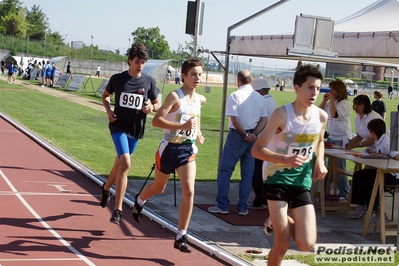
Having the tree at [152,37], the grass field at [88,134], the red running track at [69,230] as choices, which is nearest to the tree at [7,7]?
the tree at [152,37]

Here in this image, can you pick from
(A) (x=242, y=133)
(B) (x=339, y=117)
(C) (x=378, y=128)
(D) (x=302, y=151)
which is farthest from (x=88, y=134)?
(D) (x=302, y=151)

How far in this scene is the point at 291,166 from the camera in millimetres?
6043

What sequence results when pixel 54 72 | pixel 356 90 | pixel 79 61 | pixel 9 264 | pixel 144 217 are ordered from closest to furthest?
pixel 9 264 < pixel 144 217 < pixel 54 72 < pixel 356 90 < pixel 79 61

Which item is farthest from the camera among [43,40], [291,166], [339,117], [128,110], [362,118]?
[43,40]

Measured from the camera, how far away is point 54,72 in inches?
1981

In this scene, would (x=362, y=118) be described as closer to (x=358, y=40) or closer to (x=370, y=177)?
(x=370, y=177)

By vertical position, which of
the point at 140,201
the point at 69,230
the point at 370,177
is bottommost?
the point at 69,230

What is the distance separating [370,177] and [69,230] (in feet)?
14.9

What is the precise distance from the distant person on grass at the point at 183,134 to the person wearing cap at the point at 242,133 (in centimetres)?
213

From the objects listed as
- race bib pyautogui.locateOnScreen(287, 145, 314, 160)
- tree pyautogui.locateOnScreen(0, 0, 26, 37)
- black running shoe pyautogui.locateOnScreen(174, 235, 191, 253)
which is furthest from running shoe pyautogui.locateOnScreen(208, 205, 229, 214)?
tree pyautogui.locateOnScreen(0, 0, 26, 37)

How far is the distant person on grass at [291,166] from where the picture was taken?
6.09 meters

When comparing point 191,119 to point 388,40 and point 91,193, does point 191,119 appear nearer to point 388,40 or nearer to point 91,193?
point 388,40

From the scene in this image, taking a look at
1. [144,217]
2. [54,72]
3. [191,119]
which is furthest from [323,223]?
[54,72]

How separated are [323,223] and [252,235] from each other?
1.73 m
